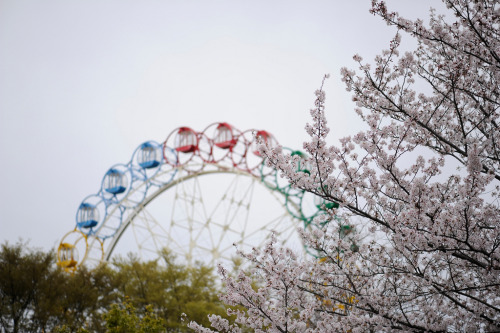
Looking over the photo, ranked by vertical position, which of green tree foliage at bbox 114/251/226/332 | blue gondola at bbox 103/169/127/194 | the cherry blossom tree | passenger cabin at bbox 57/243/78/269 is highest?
blue gondola at bbox 103/169/127/194

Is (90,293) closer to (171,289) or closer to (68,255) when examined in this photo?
(171,289)

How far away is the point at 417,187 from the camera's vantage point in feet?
14.5

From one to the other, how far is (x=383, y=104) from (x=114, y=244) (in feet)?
74.8

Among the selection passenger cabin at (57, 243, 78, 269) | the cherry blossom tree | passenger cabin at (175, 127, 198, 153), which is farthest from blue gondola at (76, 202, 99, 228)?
the cherry blossom tree

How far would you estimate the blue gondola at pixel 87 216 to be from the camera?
90.0 ft

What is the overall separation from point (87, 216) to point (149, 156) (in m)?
6.68

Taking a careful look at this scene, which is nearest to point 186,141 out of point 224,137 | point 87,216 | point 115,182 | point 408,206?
point 224,137

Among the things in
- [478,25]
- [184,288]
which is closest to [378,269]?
[478,25]

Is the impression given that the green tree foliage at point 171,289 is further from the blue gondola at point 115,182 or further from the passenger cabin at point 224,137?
the blue gondola at point 115,182

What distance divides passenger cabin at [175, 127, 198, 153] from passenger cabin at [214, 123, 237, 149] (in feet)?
4.43

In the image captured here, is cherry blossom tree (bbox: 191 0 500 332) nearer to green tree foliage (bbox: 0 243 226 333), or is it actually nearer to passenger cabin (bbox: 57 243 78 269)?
green tree foliage (bbox: 0 243 226 333)

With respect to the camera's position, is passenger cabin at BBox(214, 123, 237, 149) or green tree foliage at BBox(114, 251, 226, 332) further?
passenger cabin at BBox(214, 123, 237, 149)

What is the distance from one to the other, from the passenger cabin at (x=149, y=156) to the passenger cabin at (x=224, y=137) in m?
4.17

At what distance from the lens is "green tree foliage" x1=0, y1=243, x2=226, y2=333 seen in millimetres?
14594
